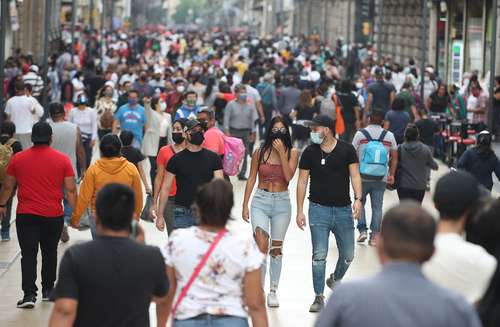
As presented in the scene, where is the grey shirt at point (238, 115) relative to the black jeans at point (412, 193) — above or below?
above

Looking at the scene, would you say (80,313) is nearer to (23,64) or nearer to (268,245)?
(268,245)

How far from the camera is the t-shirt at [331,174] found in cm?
1164

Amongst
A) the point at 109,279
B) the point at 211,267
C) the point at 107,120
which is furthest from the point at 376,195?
the point at 109,279

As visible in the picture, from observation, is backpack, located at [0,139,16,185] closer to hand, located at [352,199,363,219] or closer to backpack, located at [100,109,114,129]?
hand, located at [352,199,363,219]

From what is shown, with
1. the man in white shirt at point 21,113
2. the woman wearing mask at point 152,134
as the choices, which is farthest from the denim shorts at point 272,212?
the man in white shirt at point 21,113

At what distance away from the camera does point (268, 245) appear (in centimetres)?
1227

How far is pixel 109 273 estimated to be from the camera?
6668 millimetres

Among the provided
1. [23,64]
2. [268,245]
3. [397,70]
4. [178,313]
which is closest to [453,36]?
[397,70]

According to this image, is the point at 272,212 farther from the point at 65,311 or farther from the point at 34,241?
the point at 65,311

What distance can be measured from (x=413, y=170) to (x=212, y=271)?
8.95m

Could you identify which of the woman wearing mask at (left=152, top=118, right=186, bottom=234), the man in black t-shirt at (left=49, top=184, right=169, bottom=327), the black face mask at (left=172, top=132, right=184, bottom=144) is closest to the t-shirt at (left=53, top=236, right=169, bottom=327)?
the man in black t-shirt at (left=49, top=184, right=169, bottom=327)

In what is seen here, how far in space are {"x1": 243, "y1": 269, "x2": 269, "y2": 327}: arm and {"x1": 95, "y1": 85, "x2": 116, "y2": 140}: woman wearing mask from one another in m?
13.0

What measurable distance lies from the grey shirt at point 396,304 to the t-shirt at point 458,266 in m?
0.90

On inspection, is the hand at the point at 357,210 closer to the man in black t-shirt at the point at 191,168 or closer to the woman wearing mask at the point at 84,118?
the man in black t-shirt at the point at 191,168
